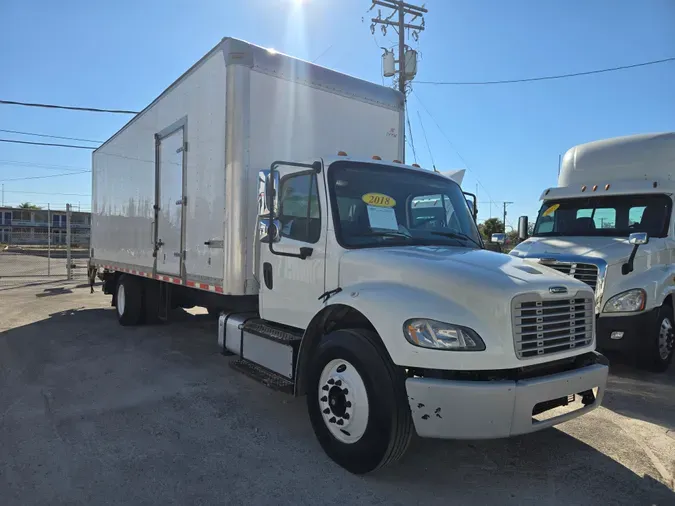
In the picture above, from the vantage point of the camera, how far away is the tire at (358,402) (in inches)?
126

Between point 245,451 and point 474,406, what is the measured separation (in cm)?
196

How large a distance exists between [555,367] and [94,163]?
10.9 metres

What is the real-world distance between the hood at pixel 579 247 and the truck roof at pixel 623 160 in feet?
3.72

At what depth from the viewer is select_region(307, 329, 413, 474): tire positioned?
10.5ft

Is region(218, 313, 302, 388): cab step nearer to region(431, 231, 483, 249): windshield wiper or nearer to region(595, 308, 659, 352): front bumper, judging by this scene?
region(431, 231, 483, 249): windshield wiper

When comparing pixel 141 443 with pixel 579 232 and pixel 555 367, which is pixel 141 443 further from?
pixel 579 232

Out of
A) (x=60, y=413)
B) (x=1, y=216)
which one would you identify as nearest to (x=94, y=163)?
(x=60, y=413)

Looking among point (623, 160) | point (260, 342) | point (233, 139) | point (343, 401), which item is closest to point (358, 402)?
point (343, 401)

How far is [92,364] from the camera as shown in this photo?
648 centimetres

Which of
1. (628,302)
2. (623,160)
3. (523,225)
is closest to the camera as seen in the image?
(628,302)

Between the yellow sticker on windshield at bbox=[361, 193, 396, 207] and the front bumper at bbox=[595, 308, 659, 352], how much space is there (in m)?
3.53

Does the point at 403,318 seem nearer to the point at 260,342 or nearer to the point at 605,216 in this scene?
the point at 260,342

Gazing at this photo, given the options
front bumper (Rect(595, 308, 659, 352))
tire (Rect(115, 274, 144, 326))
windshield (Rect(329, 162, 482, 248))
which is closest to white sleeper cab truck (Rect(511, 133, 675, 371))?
front bumper (Rect(595, 308, 659, 352))

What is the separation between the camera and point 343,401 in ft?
11.7
